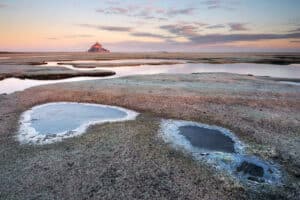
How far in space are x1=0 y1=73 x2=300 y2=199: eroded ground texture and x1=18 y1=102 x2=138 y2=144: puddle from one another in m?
0.71

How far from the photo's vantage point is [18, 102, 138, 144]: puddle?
1395cm

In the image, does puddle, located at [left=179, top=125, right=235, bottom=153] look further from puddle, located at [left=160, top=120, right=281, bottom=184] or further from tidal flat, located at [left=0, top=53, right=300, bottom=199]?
tidal flat, located at [left=0, top=53, right=300, bottom=199]

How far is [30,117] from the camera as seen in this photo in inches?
692

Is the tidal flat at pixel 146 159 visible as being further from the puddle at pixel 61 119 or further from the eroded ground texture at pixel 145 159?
the puddle at pixel 61 119

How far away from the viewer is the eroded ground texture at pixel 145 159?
8.74 metres

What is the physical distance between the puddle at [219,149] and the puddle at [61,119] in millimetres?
3954

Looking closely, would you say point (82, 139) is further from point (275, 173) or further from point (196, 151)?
point (275, 173)

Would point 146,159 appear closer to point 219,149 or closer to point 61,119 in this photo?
point 219,149

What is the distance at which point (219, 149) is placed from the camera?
1225cm

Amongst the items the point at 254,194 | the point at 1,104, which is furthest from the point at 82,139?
the point at 1,104

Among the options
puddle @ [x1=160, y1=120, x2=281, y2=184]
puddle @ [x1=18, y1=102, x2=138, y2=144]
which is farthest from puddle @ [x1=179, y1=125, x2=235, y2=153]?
puddle @ [x1=18, y1=102, x2=138, y2=144]

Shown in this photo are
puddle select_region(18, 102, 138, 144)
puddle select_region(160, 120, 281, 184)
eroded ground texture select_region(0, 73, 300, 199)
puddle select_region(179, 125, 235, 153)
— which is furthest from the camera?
puddle select_region(18, 102, 138, 144)

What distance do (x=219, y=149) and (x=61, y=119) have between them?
1086cm

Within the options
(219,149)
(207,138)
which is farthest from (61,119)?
(219,149)
